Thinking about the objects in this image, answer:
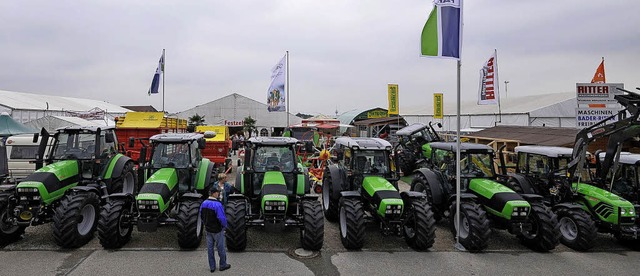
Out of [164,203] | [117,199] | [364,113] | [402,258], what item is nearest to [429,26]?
[402,258]

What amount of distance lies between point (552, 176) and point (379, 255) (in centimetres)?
442

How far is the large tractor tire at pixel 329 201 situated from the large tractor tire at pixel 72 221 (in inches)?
187

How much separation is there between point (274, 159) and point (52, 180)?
4187 millimetres

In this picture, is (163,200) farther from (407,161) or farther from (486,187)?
(407,161)

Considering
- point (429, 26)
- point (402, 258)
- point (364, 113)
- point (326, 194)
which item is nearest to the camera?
point (402, 258)

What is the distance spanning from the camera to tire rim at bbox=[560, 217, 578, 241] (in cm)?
672

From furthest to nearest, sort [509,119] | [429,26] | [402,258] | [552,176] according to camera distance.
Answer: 1. [509,119]
2. [552,176]
3. [429,26]
4. [402,258]

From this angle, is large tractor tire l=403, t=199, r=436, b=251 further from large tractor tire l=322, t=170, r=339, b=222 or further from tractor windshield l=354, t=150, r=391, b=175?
large tractor tire l=322, t=170, r=339, b=222

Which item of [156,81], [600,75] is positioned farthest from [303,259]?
[156,81]

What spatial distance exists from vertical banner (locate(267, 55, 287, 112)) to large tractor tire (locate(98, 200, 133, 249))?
10.1 m

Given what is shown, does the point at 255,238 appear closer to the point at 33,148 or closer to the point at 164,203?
the point at 164,203

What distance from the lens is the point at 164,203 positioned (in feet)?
21.0

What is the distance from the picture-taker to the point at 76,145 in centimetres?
779

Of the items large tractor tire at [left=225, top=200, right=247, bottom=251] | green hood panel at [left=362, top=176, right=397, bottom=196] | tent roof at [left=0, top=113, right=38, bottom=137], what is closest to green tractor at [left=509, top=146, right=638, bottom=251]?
green hood panel at [left=362, top=176, right=397, bottom=196]
